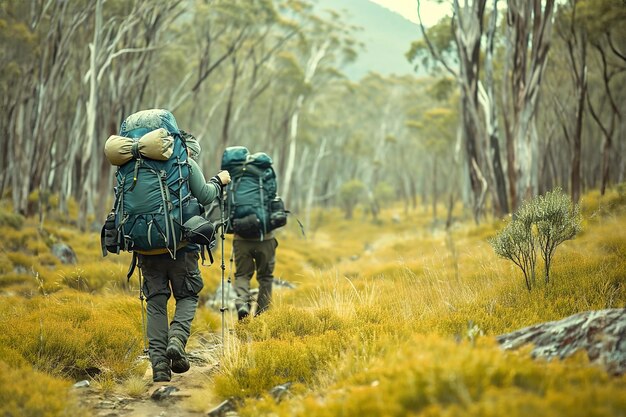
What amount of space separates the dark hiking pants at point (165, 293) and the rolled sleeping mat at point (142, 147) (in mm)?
779

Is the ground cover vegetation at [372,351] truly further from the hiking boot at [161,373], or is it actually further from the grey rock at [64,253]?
the grey rock at [64,253]

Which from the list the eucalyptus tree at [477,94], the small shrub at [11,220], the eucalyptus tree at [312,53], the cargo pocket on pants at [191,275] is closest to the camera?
the cargo pocket on pants at [191,275]

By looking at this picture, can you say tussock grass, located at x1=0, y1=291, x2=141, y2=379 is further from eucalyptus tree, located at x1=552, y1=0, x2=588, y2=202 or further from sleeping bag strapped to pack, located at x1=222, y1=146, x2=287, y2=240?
eucalyptus tree, located at x1=552, y1=0, x2=588, y2=202

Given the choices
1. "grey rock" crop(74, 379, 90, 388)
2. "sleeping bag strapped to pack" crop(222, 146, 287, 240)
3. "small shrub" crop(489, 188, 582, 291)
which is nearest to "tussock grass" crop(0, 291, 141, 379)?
"grey rock" crop(74, 379, 90, 388)

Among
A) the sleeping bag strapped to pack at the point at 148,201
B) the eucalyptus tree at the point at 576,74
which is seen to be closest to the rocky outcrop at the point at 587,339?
the sleeping bag strapped to pack at the point at 148,201

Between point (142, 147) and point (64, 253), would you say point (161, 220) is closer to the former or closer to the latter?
point (142, 147)

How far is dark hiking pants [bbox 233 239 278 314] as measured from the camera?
18.9 feet

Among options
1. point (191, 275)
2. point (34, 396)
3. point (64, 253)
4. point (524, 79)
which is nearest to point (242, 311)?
point (191, 275)

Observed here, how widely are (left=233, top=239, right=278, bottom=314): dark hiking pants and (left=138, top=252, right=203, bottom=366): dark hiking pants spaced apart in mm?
1578

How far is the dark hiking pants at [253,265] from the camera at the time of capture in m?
5.77

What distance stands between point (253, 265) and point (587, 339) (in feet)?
12.1

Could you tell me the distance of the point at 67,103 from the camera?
20.7 m

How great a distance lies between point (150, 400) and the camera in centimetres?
371

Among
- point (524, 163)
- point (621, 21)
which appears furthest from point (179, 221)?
point (621, 21)
